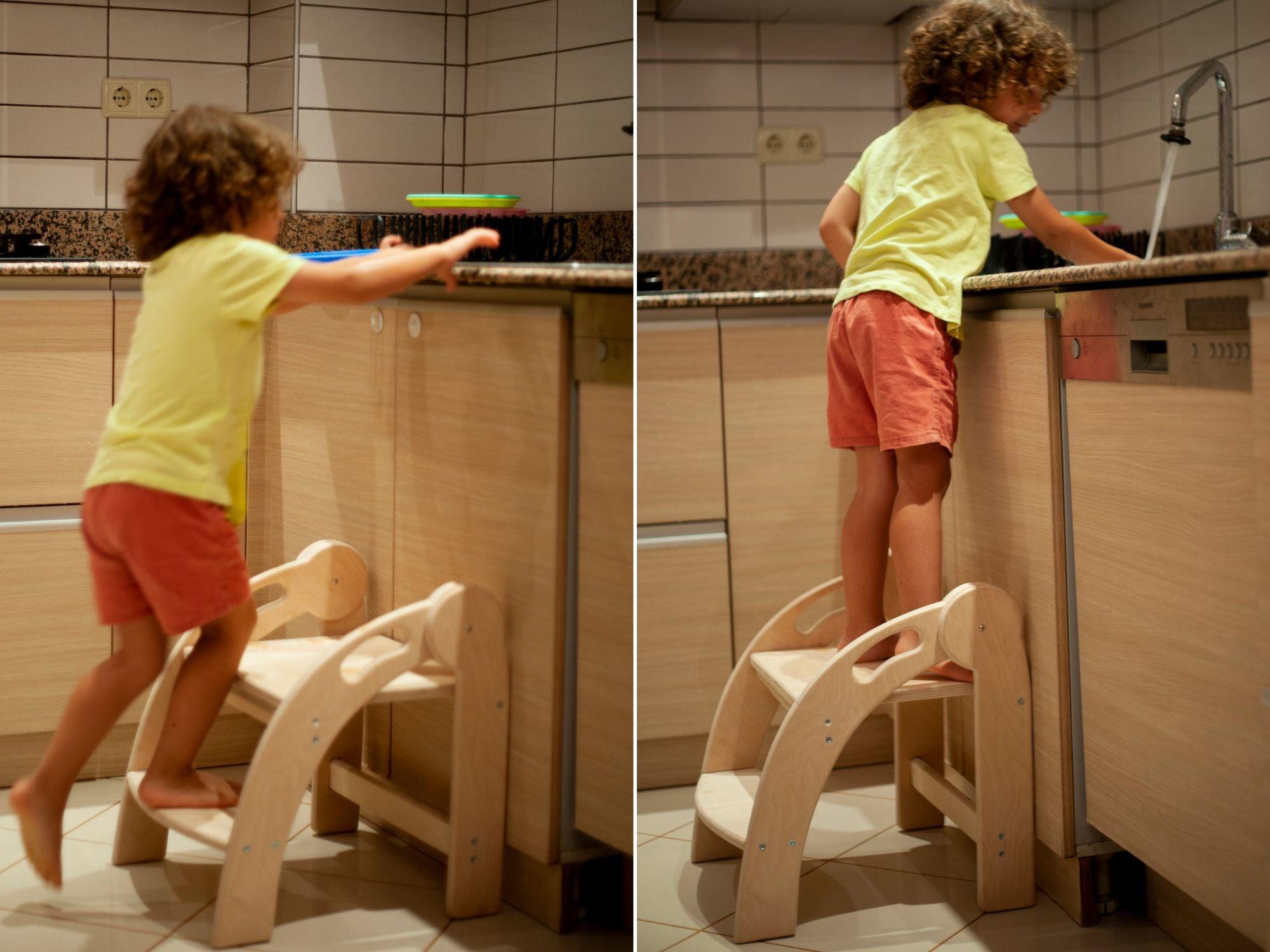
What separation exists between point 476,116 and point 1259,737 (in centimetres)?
77

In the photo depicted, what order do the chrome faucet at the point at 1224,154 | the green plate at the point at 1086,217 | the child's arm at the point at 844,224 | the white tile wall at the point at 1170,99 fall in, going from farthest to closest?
the green plate at the point at 1086,217 < the white tile wall at the point at 1170,99 < the chrome faucet at the point at 1224,154 < the child's arm at the point at 844,224

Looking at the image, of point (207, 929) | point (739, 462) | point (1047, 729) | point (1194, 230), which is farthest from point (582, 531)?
point (1194, 230)

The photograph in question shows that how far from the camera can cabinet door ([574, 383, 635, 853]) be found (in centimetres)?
93

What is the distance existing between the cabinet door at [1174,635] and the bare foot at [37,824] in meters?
0.90

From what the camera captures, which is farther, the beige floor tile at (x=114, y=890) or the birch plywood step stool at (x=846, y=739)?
the birch plywood step stool at (x=846, y=739)

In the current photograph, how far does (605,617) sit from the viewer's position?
96cm

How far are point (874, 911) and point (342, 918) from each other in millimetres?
479

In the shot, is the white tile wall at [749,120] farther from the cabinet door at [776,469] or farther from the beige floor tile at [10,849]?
the beige floor tile at [10,849]

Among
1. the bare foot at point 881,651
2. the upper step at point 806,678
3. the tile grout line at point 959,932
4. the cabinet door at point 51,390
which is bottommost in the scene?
the tile grout line at point 959,932

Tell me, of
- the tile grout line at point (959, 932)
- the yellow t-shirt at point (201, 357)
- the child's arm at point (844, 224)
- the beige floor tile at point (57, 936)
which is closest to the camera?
the yellow t-shirt at point (201, 357)

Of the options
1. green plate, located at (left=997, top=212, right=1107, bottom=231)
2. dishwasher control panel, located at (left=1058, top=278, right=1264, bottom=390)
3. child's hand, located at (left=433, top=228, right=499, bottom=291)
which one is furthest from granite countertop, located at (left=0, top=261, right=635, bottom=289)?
green plate, located at (left=997, top=212, right=1107, bottom=231)

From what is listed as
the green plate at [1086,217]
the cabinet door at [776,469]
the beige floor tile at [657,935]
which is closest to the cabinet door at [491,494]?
the beige floor tile at [657,935]

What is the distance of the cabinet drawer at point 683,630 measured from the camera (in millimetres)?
1186

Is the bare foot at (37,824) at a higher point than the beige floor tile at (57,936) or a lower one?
higher
